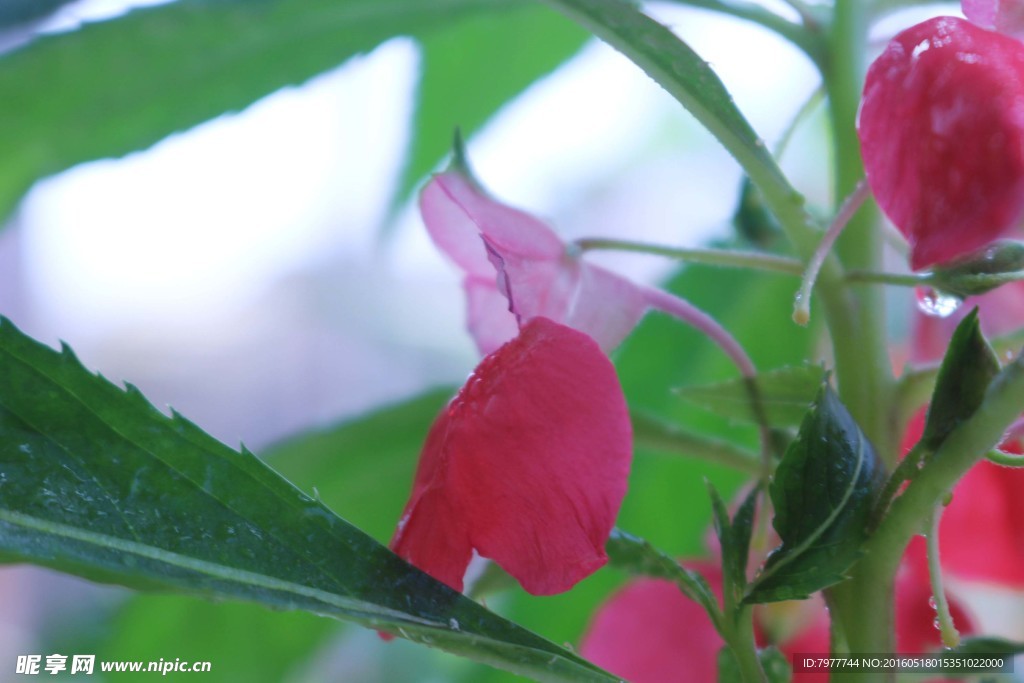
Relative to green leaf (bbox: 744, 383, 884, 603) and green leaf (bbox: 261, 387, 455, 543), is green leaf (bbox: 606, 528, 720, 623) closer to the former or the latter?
green leaf (bbox: 744, 383, 884, 603)

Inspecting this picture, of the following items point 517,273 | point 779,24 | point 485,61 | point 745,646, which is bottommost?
point 745,646

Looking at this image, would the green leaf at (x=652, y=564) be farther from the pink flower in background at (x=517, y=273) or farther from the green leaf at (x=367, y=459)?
the green leaf at (x=367, y=459)

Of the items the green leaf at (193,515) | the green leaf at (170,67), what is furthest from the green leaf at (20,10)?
the green leaf at (193,515)

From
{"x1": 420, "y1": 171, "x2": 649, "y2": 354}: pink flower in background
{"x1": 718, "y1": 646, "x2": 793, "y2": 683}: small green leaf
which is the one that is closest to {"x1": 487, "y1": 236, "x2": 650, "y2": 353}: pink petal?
{"x1": 420, "y1": 171, "x2": 649, "y2": 354}: pink flower in background

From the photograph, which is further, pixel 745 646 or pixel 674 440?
pixel 674 440

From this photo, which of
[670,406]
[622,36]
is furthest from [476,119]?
[622,36]

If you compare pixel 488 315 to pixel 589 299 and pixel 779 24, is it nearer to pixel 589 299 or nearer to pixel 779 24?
pixel 589 299

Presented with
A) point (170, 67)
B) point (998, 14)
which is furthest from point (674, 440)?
point (170, 67)
